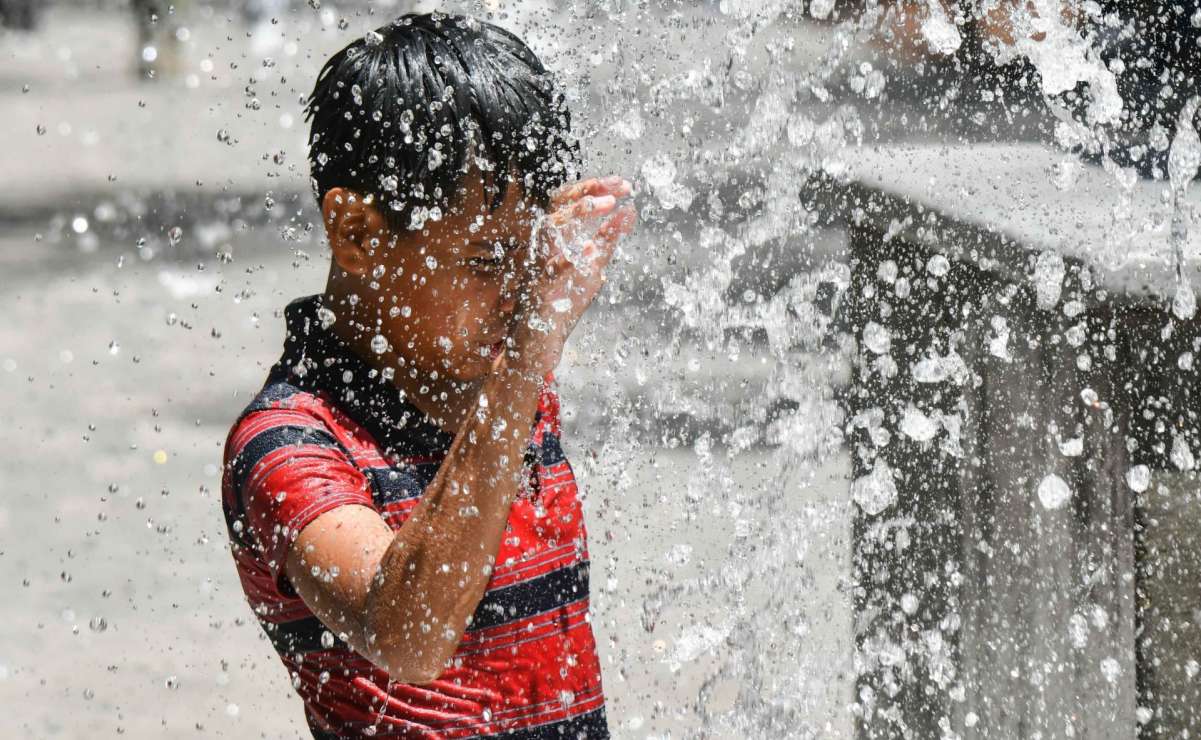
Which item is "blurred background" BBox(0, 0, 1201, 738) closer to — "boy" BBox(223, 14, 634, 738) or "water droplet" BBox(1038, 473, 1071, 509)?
"water droplet" BBox(1038, 473, 1071, 509)

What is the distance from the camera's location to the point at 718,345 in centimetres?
455

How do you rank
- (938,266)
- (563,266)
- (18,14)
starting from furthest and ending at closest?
1. (18,14)
2. (938,266)
3. (563,266)

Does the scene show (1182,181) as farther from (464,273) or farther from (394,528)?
(394,528)

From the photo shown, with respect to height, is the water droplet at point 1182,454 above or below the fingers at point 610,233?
below

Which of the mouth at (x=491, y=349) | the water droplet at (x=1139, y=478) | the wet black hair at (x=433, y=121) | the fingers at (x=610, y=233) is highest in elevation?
the wet black hair at (x=433, y=121)

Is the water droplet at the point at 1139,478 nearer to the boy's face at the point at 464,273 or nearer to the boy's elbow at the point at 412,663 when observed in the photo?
the boy's face at the point at 464,273

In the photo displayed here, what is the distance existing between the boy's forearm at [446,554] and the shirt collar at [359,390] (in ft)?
0.67

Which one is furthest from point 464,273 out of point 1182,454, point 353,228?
point 1182,454

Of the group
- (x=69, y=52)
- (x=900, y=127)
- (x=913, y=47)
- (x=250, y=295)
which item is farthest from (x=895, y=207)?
(x=69, y=52)

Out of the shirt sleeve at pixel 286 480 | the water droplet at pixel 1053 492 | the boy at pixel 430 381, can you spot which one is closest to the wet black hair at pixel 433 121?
the boy at pixel 430 381

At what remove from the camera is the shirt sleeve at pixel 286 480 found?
135 cm

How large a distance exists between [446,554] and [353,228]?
Result: 1.37 ft

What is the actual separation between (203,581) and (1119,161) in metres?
2.68

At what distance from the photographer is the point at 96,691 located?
3293 mm
